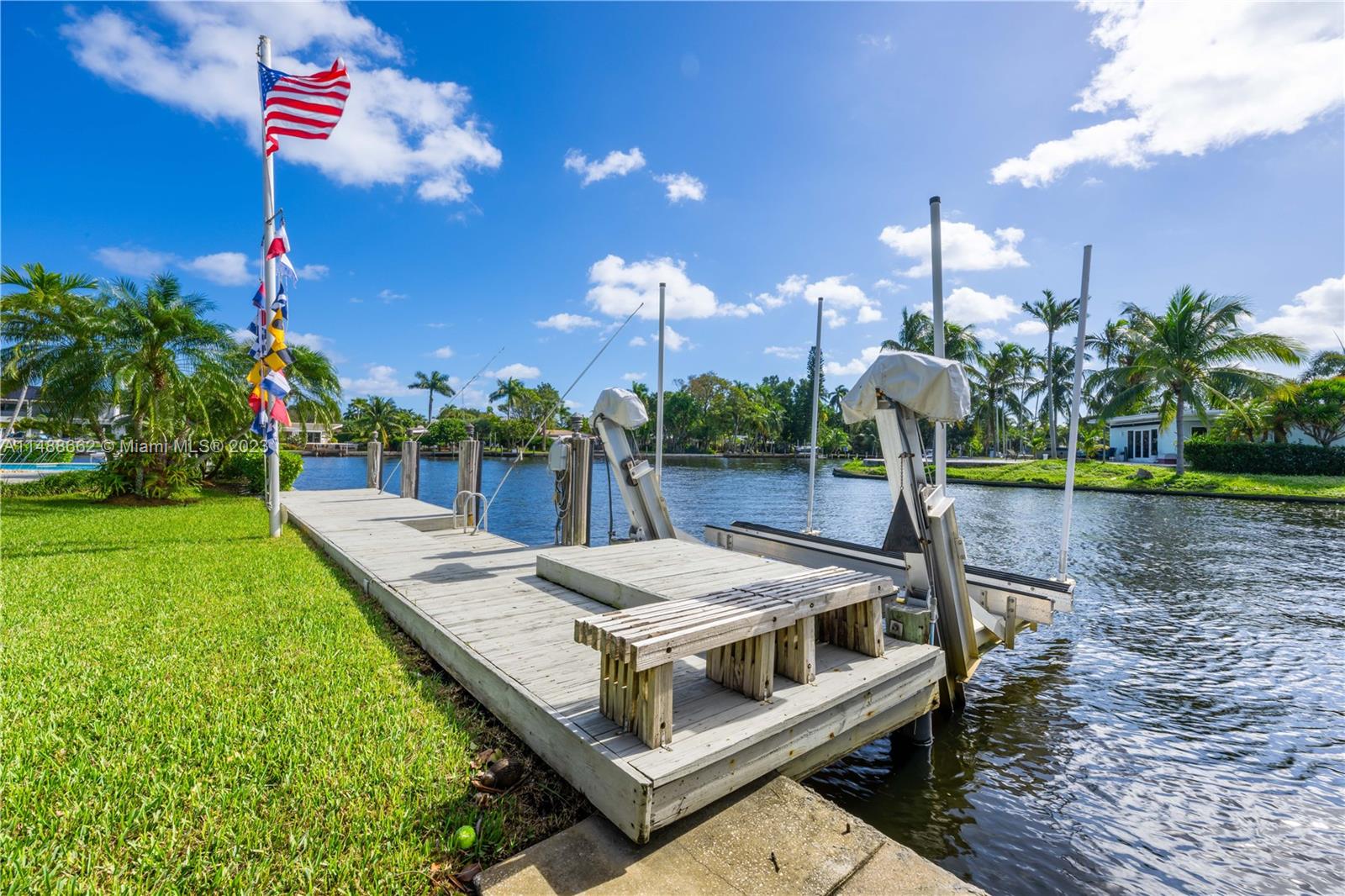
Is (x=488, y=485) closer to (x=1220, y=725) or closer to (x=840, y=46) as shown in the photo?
(x=840, y=46)

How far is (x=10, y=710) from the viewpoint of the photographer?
124 inches

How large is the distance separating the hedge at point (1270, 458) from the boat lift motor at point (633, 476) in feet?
101

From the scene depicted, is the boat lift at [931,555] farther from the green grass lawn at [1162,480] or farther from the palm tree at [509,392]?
the palm tree at [509,392]

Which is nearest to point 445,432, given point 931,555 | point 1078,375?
point 1078,375

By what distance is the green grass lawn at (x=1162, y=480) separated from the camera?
21391mm

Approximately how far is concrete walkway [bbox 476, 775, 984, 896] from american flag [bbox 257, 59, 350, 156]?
394 inches

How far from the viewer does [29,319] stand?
14023 millimetres

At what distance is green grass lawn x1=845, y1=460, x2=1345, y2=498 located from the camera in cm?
2139

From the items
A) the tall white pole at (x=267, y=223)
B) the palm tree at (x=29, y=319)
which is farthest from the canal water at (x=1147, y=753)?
the palm tree at (x=29, y=319)

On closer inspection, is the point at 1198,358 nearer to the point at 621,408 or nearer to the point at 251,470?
the point at 621,408

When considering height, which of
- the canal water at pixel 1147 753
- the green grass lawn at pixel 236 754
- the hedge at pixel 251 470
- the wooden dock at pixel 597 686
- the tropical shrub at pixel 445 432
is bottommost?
the canal water at pixel 1147 753

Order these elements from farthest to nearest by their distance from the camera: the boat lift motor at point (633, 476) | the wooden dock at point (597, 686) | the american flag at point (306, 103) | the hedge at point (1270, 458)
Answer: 1. the hedge at point (1270, 458)
2. the american flag at point (306, 103)
3. the boat lift motor at point (633, 476)
4. the wooden dock at point (597, 686)

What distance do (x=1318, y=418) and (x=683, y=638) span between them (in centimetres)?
3721

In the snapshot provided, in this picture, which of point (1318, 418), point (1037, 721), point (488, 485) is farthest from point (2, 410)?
point (1318, 418)
